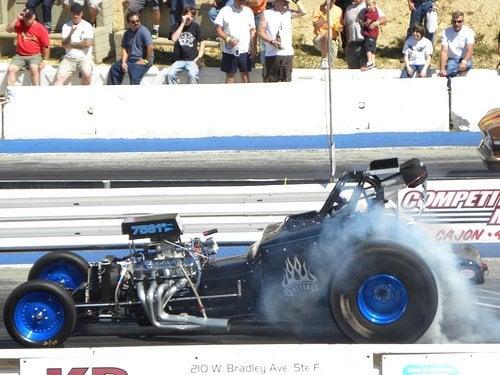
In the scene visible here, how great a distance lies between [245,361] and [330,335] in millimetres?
1925

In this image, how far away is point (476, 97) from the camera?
17672mm

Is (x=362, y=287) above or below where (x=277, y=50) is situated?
below

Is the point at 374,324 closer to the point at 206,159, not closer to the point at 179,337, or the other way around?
the point at 179,337

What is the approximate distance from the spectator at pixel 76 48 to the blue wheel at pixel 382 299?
39.2 ft

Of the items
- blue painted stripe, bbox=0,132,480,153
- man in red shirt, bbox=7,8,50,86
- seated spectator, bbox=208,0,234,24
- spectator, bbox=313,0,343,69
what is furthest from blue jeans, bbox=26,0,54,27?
spectator, bbox=313,0,343,69

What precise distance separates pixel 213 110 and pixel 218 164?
164cm

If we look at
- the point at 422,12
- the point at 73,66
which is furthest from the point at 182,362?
the point at 422,12

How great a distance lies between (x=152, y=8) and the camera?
2105 centimetres

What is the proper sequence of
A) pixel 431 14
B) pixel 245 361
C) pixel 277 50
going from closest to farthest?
pixel 245 361 < pixel 277 50 < pixel 431 14

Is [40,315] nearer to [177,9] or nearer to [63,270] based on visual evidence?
[63,270]

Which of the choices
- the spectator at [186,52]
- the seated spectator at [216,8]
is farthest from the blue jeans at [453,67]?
the spectator at [186,52]

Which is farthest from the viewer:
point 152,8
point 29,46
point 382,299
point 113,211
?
point 152,8

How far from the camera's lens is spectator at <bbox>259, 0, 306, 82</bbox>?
18.5 m

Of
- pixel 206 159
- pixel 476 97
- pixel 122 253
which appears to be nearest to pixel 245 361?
pixel 122 253
